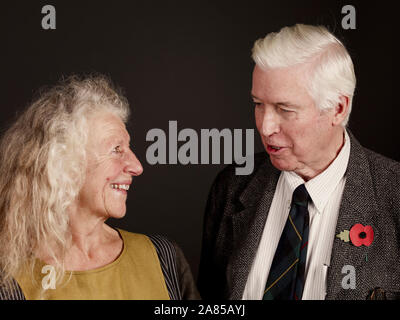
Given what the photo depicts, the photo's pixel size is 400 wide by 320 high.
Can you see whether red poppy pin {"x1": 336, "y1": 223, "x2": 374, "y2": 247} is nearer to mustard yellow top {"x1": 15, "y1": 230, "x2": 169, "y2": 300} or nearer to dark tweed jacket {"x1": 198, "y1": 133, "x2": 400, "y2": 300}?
dark tweed jacket {"x1": 198, "y1": 133, "x2": 400, "y2": 300}

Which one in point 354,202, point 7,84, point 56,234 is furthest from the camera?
point 7,84

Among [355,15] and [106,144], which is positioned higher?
[355,15]

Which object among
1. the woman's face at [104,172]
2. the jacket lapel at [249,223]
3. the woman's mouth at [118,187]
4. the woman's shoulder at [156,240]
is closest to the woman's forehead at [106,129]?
the woman's face at [104,172]

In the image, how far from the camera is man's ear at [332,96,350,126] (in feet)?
8.24

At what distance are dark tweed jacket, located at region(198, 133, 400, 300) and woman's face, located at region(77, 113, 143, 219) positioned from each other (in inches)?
22.3

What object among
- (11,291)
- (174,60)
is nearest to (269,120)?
(11,291)

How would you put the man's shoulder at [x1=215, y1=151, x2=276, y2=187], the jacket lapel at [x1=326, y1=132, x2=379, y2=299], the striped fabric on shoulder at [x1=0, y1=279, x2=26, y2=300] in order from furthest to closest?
the man's shoulder at [x1=215, y1=151, x2=276, y2=187] → the jacket lapel at [x1=326, y1=132, x2=379, y2=299] → the striped fabric on shoulder at [x1=0, y1=279, x2=26, y2=300]

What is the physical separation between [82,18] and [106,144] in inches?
50.8

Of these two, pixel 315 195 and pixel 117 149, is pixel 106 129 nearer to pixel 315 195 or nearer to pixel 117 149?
pixel 117 149

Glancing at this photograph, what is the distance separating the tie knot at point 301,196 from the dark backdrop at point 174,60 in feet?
3.53

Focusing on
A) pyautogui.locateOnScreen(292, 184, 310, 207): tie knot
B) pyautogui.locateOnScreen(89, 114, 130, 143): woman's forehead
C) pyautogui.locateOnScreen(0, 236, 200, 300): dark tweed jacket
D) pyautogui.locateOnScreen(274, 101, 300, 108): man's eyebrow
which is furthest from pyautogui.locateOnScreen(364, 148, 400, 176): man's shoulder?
pyautogui.locateOnScreen(89, 114, 130, 143): woman's forehead
